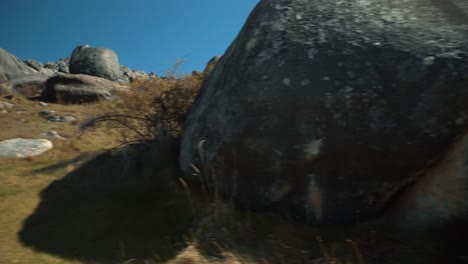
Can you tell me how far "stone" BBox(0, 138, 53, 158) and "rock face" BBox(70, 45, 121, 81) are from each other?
11071mm

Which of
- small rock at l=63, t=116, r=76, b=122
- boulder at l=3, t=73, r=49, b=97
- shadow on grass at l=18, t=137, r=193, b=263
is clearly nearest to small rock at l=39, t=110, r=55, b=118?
small rock at l=63, t=116, r=76, b=122

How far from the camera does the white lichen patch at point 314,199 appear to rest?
3268mm

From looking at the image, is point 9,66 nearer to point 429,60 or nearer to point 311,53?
point 311,53

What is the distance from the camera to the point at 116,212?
420cm

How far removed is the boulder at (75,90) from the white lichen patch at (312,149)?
910 centimetres

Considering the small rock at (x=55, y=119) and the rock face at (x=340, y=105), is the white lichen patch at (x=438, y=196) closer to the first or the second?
the rock face at (x=340, y=105)

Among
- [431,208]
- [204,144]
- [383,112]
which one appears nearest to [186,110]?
[204,144]

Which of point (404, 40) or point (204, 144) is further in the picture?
point (204, 144)

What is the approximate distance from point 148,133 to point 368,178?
3314mm

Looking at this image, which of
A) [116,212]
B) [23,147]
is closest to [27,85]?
[23,147]

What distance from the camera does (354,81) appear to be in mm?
3184

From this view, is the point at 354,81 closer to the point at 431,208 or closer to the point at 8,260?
the point at 431,208

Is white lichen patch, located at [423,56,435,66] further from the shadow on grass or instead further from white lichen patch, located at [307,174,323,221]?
the shadow on grass

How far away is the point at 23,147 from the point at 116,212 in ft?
10.5
